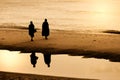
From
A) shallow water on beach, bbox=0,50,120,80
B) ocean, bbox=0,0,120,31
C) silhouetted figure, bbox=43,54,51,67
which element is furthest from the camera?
ocean, bbox=0,0,120,31

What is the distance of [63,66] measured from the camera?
764 inches

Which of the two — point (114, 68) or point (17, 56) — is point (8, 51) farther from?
point (114, 68)

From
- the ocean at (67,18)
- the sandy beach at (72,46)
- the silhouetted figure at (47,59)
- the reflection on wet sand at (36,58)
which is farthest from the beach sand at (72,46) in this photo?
the ocean at (67,18)

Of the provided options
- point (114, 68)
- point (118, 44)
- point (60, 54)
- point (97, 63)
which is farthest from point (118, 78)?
point (118, 44)

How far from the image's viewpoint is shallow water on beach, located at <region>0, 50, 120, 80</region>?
1747 centimetres

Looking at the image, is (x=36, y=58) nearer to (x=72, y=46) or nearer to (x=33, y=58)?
(x=33, y=58)

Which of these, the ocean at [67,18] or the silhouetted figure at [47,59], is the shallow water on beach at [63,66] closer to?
the silhouetted figure at [47,59]

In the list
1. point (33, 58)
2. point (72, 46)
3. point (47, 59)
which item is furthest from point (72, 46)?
point (33, 58)

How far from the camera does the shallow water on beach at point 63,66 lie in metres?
17.5

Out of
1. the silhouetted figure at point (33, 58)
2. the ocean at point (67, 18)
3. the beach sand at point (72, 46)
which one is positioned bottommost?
the ocean at point (67, 18)

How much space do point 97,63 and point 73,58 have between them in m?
1.92

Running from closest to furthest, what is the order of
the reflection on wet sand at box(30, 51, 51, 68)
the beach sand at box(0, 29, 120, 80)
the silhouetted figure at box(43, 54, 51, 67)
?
the reflection on wet sand at box(30, 51, 51, 68) → the silhouetted figure at box(43, 54, 51, 67) → the beach sand at box(0, 29, 120, 80)

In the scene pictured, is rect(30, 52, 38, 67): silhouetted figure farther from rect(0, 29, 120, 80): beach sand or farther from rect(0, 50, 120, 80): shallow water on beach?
rect(0, 29, 120, 80): beach sand

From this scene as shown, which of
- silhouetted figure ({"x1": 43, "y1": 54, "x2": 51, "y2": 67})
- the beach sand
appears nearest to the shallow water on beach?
silhouetted figure ({"x1": 43, "y1": 54, "x2": 51, "y2": 67})
